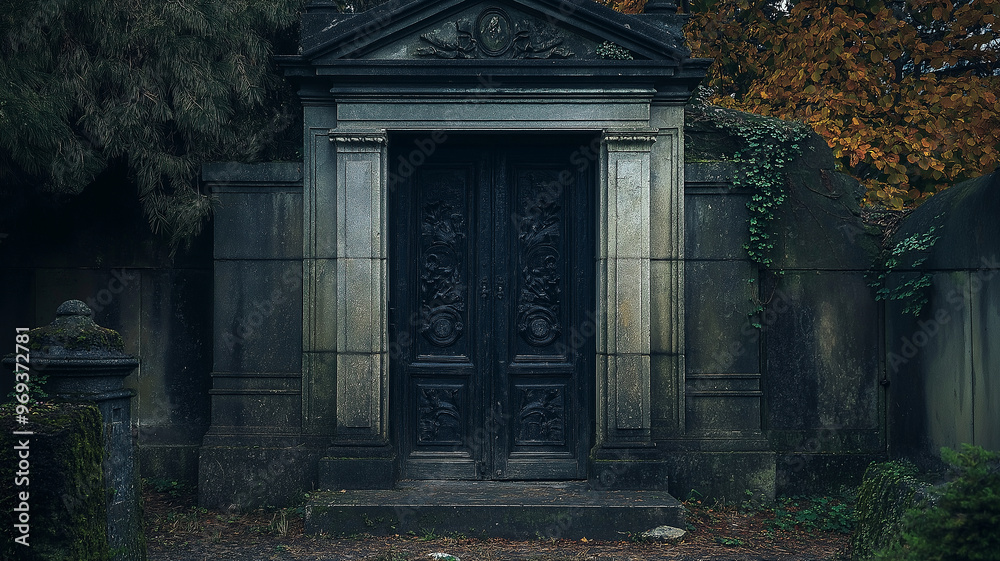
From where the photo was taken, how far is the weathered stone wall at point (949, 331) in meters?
5.72

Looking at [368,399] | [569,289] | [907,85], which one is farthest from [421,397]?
[907,85]

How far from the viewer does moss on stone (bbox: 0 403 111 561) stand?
3.49 metres

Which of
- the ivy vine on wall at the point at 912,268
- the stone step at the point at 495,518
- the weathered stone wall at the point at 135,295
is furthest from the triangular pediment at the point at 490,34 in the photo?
the stone step at the point at 495,518

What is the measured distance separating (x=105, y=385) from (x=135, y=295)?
139 inches

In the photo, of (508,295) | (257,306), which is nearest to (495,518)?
(508,295)

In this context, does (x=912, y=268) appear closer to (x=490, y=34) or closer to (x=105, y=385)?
(x=490, y=34)

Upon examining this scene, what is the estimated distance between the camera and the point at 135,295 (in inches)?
289

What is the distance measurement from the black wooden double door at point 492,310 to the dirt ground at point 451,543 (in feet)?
3.42

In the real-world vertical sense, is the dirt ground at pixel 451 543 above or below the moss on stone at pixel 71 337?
below

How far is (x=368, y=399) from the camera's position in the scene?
6.71 m
